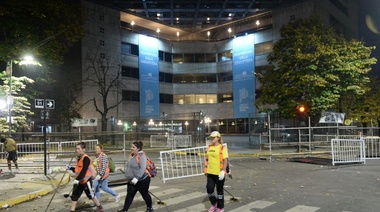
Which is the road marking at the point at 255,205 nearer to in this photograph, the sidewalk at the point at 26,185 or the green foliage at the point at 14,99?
the sidewalk at the point at 26,185

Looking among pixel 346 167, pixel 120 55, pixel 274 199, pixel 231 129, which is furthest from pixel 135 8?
pixel 274 199

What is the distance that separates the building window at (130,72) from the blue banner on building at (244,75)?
14.5m

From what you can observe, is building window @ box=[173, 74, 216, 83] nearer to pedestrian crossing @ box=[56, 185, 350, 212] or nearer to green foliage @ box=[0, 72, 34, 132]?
green foliage @ box=[0, 72, 34, 132]

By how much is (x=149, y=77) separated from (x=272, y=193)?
4392 centimetres

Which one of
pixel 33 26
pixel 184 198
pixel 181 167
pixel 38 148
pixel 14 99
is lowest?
pixel 184 198

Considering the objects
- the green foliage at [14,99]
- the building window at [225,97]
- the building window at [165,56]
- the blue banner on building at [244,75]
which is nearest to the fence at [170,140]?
the green foliage at [14,99]

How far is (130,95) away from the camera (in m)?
50.5

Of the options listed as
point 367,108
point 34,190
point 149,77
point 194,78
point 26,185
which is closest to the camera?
point 34,190

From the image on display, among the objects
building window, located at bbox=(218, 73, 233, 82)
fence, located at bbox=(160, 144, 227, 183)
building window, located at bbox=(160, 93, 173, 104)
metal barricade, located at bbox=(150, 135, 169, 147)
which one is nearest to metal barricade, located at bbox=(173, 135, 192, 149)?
metal barricade, located at bbox=(150, 135, 169, 147)

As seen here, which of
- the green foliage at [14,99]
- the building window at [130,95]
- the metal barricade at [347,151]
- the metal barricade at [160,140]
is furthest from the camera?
the building window at [130,95]

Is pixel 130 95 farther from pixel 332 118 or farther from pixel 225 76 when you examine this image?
pixel 332 118

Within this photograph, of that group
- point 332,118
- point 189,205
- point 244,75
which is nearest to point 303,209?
point 189,205

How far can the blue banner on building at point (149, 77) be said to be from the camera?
169 ft

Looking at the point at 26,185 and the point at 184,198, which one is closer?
the point at 184,198
